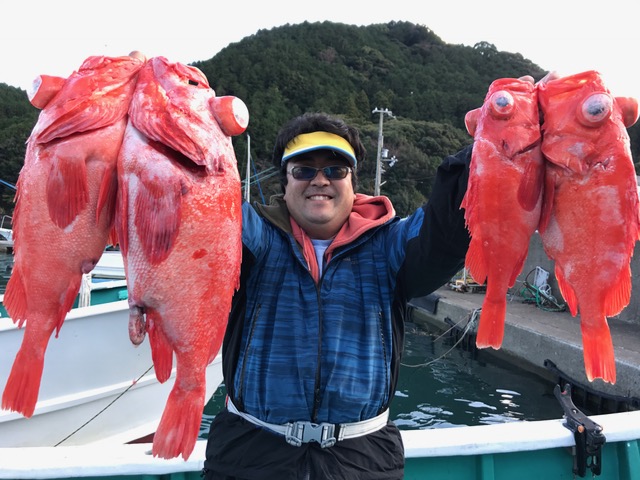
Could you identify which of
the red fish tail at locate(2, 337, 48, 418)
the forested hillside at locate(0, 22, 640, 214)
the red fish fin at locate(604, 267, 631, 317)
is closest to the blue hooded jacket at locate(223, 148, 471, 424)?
the red fish fin at locate(604, 267, 631, 317)

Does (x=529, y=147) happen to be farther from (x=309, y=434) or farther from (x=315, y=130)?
(x=309, y=434)

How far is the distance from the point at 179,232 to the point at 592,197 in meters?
1.37

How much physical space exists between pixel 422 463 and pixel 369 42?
9962cm

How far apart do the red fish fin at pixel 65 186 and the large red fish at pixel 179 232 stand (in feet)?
0.42

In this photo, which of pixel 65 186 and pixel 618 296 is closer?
pixel 65 186

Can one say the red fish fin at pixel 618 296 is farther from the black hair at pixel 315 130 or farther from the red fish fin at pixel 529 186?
the black hair at pixel 315 130

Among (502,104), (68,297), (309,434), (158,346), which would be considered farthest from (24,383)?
(502,104)

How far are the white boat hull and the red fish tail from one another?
4.00 metres

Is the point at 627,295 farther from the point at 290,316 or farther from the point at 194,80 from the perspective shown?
the point at 194,80

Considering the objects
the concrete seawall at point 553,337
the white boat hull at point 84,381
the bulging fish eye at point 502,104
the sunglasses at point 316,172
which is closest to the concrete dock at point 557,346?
the concrete seawall at point 553,337

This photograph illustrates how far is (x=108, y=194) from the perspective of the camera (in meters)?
1.68

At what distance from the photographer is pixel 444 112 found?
2699 inches

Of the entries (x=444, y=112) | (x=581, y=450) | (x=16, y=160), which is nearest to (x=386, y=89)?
(x=444, y=112)

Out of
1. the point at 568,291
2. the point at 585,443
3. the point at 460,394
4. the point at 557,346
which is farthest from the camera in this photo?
the point at 460,394
